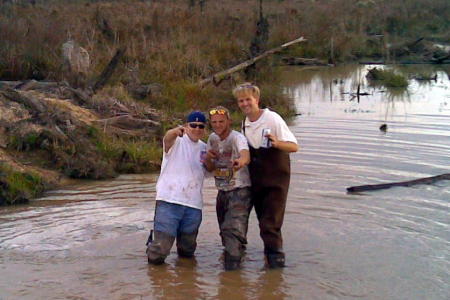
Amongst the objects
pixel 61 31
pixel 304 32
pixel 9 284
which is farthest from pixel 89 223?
pixel 304 32

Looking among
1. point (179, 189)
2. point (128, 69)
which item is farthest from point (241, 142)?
point (128, 69)

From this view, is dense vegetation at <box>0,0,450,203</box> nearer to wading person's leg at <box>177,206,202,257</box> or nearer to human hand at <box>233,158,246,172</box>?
wading person's leg at <box>177,206,202,257</box>

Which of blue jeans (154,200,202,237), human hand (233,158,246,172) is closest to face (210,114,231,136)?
human hand (233,158,246,172)

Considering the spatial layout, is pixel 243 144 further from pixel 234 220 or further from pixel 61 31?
pixel 61 31

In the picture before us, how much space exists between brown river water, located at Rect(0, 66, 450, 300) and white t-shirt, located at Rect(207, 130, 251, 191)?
0.84 meters

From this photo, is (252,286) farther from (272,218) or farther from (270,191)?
(270,191)

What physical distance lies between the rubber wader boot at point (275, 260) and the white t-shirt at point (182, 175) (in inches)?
33.1

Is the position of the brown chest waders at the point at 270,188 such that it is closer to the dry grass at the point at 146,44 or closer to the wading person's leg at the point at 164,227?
the wading person's leg at the point at 164,227

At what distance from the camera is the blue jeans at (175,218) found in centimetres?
693

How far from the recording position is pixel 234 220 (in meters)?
6.93

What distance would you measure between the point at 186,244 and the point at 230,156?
1.03 m

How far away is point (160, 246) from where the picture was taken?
6.95 metres

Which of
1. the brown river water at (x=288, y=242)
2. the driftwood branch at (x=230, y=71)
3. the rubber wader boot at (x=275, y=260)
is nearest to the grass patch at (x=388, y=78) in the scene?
the driftwood branch at (x=230, y=71)

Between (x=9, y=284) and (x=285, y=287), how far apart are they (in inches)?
98.1
